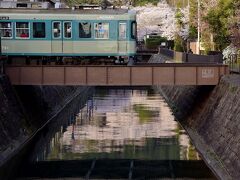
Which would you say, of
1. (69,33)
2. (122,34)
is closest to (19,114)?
(69,33)

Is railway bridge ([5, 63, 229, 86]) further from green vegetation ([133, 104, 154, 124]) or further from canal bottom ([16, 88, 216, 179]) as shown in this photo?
green vegetation ([133, 104, 154, 124])

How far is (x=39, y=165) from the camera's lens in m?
32.8

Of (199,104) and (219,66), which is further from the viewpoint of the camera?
(199,104)

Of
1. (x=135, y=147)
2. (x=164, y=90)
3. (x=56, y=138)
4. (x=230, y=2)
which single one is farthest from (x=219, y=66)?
(x=164, y=90)

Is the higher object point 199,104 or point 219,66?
point 219,66

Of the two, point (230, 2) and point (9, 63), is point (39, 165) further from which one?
point (230, 2)

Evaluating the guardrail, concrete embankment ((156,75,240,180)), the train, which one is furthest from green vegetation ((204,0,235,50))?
the train

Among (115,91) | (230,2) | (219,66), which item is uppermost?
(230,2)

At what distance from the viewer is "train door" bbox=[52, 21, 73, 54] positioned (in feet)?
137

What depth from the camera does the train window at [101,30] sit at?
136 ft

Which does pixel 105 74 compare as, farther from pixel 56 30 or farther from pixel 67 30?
pixel 56 30

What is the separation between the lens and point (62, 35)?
137 ft

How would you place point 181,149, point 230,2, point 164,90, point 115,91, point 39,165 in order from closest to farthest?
point 39,165
point 181,149
point 230,2
point 164,90
point 115,91

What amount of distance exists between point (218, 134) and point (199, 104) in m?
10.7
